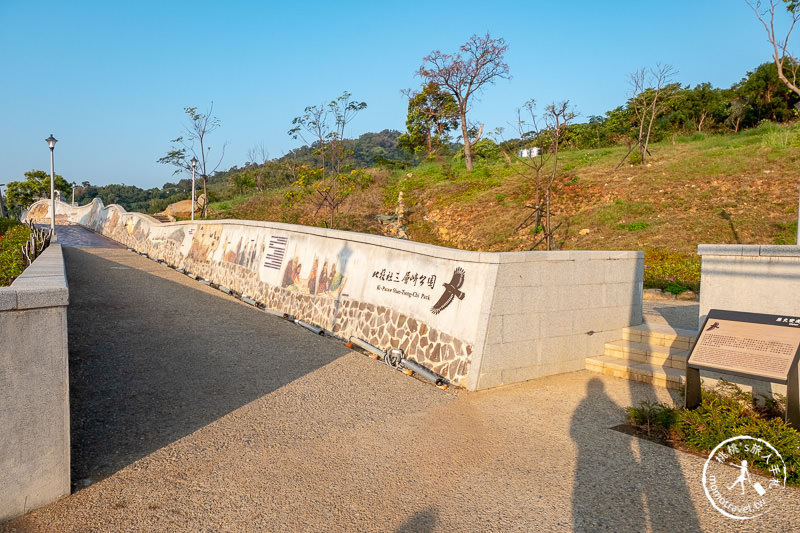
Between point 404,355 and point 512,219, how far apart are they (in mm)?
13707

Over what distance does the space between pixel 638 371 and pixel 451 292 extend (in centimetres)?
279

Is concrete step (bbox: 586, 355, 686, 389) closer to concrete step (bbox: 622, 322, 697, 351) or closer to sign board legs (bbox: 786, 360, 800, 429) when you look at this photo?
concrete step (bbox: 622, 322, 697, 351)

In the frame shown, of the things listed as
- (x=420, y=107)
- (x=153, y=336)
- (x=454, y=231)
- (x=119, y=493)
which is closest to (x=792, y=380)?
(x=119, y=493)

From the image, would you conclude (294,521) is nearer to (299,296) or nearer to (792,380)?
(792,380)

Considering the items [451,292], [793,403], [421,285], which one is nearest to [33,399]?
[451,292]

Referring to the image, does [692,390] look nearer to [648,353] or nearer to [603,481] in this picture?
[603,481]

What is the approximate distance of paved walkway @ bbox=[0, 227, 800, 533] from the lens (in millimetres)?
3727

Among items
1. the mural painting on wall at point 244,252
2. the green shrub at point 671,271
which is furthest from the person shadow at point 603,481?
the mural painting on wall at point 244,252

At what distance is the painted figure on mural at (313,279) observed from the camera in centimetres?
1076

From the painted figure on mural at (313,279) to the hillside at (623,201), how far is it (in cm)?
939

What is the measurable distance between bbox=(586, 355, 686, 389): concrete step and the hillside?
28.0 ft

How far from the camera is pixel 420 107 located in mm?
40688

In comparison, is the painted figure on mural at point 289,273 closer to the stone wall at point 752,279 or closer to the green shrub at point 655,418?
the green shrub at point 655,418

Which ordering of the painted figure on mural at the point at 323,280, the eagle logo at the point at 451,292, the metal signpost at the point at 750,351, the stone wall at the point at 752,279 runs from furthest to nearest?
1. the painted figure on mural at the point at 323,280
2. the eagle logo at the point at 451,292
3. the stone wall at the point at 752,279
4. the metal signpost at the point at 750,351
